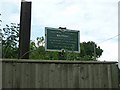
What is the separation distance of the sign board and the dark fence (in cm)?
124

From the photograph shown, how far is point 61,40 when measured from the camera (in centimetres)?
852

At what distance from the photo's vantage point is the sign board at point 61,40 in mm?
8523

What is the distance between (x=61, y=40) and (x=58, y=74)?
1.47 metres

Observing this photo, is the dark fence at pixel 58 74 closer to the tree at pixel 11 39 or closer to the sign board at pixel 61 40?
the sign board at pixel 61 40

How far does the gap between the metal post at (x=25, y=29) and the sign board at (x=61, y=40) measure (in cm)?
52

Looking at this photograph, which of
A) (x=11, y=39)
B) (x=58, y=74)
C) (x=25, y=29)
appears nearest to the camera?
(x=58, y=74)

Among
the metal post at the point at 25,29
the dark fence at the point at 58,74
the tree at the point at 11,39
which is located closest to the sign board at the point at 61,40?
the metal post at the point at 25,29

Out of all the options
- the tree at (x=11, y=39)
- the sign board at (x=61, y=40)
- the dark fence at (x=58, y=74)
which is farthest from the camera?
the tree at (x=11, y=39)

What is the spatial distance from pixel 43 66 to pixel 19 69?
53cm

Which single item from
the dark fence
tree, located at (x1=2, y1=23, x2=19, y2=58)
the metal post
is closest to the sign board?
the metal post

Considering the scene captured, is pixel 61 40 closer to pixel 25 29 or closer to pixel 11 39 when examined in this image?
pixel 25 29

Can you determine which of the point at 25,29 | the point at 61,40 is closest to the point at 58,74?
the point at 61,40

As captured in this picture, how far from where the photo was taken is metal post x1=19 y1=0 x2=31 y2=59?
824cm

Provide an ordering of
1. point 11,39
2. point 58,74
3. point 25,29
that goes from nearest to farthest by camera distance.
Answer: point 58,74 → point 25,29 → point 11,39
